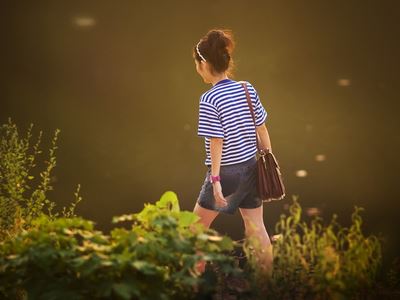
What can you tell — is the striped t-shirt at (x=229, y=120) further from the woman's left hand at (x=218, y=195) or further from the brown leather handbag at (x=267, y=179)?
the woman's left hand at (x=218, y=195)

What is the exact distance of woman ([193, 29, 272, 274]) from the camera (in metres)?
5.72

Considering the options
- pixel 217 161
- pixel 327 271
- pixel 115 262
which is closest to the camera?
pixel 115 262

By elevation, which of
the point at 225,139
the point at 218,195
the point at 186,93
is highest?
the point at 186,93

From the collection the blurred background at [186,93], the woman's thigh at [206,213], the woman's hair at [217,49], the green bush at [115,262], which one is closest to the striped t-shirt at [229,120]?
the woman's hair at [217,49]

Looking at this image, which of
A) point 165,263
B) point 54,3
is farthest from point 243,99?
point 54,3

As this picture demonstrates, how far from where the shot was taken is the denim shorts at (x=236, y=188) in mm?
5824

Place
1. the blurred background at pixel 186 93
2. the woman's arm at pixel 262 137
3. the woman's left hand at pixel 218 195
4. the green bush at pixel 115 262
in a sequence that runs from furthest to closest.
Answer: the blurred background at pixel 186 93, the woman's arm at pixel 262 137, the woman's left hand at pixel 218 195, the green bush at pixel 115 262

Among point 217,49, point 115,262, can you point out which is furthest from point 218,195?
point 115,262

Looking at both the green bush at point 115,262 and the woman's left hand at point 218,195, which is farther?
the woman's left hand at point 218,195

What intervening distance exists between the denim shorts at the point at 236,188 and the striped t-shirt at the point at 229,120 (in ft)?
0.17

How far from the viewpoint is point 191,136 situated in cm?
866

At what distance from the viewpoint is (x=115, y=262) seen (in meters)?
4.43

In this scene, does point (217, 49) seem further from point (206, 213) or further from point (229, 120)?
point (206, 213)

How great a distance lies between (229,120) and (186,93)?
291 centimetres
